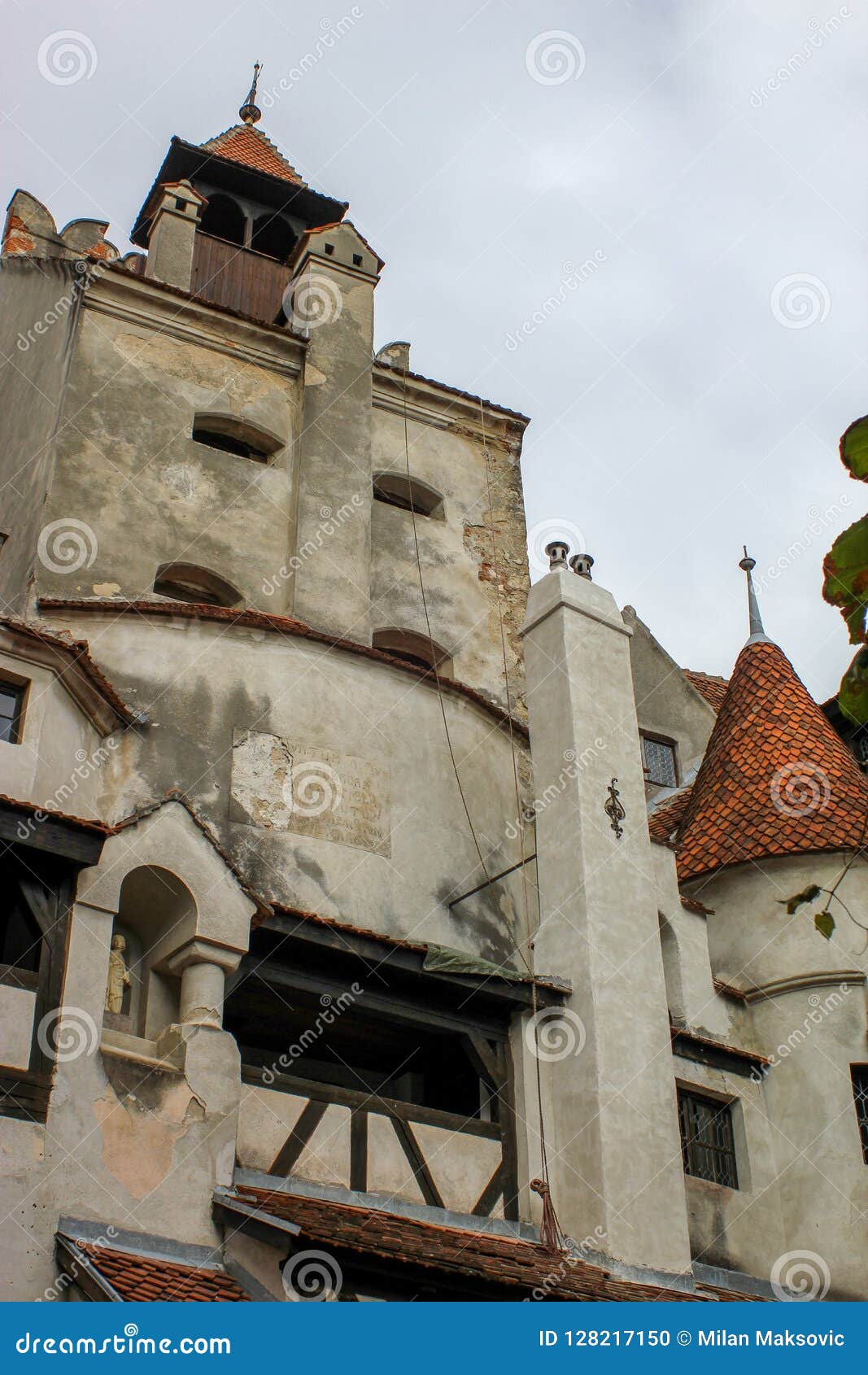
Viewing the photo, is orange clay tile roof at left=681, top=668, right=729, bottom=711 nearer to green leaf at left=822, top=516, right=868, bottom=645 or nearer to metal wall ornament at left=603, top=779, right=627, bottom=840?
metal wall ornament at left=603, top=779, right=627, bottom=840

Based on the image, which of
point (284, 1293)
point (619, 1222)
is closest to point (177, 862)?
point (284, 1293)

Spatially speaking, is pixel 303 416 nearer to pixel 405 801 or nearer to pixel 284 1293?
pixel 405 801

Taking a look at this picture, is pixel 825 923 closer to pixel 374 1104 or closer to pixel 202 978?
pixel 202 978

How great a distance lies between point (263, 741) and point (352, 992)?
3.45 meters

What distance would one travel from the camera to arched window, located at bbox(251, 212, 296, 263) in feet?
87.5

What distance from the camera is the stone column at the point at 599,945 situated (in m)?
15.5

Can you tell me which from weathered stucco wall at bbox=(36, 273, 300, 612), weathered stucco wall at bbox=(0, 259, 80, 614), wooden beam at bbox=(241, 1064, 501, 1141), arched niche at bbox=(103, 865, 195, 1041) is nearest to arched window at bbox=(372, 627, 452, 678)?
weathered stucco wall at bbox=(36, 273, 300, 612)

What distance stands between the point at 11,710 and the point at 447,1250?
6.30m

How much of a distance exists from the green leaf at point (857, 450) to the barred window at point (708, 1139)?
13567mm

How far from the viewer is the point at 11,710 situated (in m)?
15.3

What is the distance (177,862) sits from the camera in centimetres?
1402

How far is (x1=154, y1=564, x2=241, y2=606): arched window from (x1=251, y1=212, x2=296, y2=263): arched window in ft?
25.5

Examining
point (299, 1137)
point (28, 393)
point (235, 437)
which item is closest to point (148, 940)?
point (299, 1137)

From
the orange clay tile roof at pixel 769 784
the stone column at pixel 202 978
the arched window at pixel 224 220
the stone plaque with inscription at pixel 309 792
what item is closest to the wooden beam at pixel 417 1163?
the stone column at pixel 202 978
